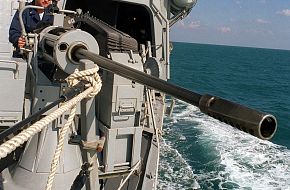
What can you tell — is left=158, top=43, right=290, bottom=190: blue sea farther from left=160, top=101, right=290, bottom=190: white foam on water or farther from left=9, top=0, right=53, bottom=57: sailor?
left=9, top=0, right=53, bottom=57: sailor

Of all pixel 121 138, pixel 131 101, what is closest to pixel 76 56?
pixel 131 101

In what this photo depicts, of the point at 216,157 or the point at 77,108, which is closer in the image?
the point at 77,108

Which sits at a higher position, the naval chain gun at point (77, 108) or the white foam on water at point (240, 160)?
the naval chain gun at point (77, 108)

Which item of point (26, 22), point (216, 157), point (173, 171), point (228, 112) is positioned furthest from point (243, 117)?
point (216, 157)

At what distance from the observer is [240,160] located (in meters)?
11.6

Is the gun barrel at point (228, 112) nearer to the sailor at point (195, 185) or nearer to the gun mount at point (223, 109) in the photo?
the gun mount at point (223, 109)

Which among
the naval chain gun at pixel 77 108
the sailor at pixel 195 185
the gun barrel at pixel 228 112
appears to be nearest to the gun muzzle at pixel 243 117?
the gun barrel at pixel 228 112

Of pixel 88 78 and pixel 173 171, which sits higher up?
pixel 88 78

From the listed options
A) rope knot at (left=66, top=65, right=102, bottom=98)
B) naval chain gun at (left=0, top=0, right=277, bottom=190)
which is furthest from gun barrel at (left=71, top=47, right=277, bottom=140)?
naval chain gun at (left=0, top=0, right=277, bottom=190)

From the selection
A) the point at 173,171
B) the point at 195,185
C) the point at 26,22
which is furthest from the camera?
the point at 173,171

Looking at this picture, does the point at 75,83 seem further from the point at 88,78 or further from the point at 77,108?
the point at 77,108

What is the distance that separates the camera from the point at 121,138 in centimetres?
353

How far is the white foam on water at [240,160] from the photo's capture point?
999 cm

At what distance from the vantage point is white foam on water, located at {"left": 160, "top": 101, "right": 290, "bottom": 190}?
999 centimetres
